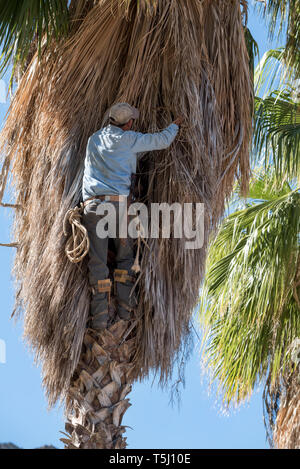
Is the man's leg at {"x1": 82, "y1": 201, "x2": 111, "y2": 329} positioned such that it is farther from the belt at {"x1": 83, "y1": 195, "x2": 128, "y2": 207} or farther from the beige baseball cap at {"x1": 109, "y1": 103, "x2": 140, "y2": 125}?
the beige baseball cap at {"x1": 109, "y1": 103, "x2": 140, "y2": 125}

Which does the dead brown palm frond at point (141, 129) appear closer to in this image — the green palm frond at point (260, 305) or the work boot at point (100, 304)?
the work boot at point (100, 304)

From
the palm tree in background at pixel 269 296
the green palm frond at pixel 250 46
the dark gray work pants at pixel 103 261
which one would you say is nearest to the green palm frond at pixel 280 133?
the palm tree in background at pixel 269 296

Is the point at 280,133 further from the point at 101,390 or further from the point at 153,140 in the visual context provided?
the point at 101,390

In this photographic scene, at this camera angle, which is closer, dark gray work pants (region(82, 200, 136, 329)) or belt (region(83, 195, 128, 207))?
dark gray work pants (region(82, 200, 136, 329))

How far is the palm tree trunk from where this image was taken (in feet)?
23.6

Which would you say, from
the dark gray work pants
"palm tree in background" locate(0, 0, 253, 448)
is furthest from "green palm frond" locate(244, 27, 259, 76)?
the dark gray work pants

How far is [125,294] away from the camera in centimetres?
751

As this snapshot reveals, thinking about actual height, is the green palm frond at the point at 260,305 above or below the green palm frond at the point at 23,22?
below

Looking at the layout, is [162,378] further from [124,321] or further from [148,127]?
[148,127]

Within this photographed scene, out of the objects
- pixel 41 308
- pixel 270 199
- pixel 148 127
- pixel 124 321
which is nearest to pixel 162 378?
pixel 124 321

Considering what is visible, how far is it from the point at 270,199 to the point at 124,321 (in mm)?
5927

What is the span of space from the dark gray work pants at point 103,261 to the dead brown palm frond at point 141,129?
0.42 ft

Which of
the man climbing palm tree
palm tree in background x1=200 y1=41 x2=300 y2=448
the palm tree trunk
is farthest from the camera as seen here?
palm tree in background x1=200 y1=41 x2=300 y2=448

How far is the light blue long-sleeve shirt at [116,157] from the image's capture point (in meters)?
7.58
